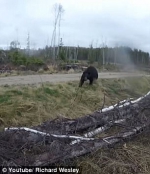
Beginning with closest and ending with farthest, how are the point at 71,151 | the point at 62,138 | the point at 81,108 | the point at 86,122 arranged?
the point at 71,151
the point at 62,138
the point at 86,122
the point at 81,108

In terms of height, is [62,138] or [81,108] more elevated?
[62,138]

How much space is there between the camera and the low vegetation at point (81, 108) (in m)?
5.02

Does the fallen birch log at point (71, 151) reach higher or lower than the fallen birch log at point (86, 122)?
lower

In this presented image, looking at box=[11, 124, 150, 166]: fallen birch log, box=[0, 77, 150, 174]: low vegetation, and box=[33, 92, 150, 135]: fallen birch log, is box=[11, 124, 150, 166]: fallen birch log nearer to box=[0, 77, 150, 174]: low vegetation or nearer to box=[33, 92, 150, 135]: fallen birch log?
box=[0, 77, 150, 174]: low vegetation

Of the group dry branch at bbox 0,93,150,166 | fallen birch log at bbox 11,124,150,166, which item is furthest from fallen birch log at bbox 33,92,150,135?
fallen birch log at bbox 11,124,150,166

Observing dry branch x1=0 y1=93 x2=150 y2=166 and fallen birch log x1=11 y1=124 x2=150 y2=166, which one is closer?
fallen birch log x1=11 y1=124 x2=150 y2=166

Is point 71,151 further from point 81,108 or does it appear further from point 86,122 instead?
point 81,108

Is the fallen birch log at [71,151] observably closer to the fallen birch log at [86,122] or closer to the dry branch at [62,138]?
the dry branch at [62,138]

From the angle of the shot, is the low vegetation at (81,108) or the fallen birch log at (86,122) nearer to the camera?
the low vegetation at (81,108)

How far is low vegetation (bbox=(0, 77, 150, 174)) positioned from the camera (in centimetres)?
502

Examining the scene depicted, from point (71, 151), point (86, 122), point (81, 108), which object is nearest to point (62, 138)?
point (71, 151)

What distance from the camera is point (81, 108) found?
33.7 feet

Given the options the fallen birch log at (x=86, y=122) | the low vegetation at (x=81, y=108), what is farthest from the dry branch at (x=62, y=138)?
the low vegetation at (x=81, y=108)

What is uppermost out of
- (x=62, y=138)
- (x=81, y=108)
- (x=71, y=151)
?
(x=62, y=138)
